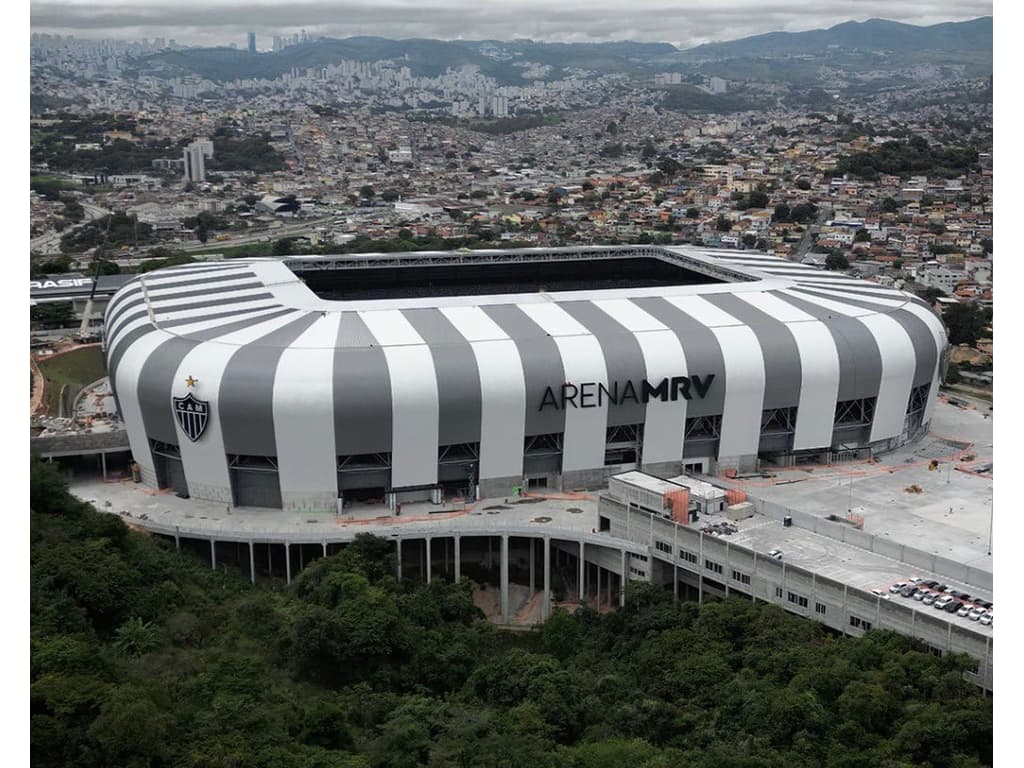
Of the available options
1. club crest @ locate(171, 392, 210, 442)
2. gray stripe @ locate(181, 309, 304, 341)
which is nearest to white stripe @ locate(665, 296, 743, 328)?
gray stripe @ locate(181, 309, 304, 341)

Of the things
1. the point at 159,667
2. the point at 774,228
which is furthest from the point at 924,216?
the point at 159,667

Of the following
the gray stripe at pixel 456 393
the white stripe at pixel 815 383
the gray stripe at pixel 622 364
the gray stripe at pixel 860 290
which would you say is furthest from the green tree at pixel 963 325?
the gray stripe at pixel 456 393

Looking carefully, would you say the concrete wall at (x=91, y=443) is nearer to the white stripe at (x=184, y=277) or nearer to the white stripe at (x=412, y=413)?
the white stripe at (x=184, y=277)

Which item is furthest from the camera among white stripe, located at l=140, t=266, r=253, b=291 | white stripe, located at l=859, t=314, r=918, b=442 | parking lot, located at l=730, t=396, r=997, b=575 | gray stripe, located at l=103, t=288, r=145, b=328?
white stripe, located at l=140, t=266, r=253, b=291

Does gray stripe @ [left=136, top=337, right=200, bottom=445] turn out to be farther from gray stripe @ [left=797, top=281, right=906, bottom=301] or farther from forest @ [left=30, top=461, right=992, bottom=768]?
gray stripe @ [left=797, top=281, right=906, bottom=301]

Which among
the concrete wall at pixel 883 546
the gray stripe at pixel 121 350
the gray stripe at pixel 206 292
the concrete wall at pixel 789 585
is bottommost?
the concrete wall at pixel 789 585

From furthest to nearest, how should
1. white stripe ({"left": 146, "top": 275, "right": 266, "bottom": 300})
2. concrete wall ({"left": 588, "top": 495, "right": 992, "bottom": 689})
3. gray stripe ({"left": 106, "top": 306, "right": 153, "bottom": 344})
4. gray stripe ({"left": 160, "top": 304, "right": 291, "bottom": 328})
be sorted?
white stripe ({"left": 146, "top": 275, "right": 266, "bottom": 300}), gray stripe ({"left": 106, "top": 306, "right": 153, "bottom": 344}), gray stripe ({"left": 160, "top": 304, "right": 291, "bottom": 328}), concrete wall ({"left": 588, "top": 495, "right": 992, "bottom": 689})

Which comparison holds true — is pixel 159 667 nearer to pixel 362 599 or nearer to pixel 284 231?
pixel 362 599
